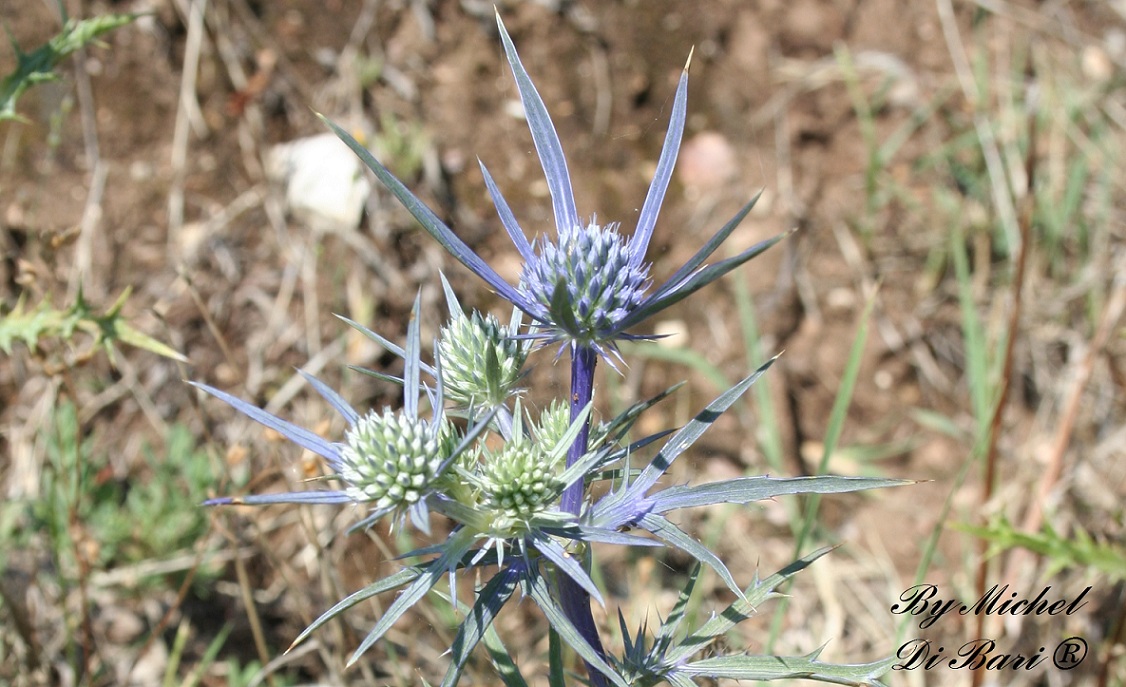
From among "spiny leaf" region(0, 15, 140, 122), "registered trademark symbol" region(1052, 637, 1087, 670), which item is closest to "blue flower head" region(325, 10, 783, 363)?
"spiny leaf" region(0, 15, 140, 122)

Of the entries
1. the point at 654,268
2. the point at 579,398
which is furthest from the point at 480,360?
the point at 654,268

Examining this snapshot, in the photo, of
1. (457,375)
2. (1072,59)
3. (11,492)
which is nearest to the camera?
(457,375)

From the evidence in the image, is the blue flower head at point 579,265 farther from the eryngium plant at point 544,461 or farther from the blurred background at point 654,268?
the blurred background at point 654,268

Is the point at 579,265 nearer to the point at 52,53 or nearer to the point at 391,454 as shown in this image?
the point at 391,454

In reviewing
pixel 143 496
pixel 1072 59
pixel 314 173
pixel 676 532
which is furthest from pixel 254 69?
pixel 1072 59

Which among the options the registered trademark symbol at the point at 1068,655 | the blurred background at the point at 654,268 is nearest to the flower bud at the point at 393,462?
the blurred background at the point at 654,268

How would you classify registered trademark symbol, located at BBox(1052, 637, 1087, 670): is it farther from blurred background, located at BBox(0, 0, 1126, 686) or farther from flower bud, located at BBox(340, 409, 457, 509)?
flower bud, located at BBox(340, 409, 457, 509)

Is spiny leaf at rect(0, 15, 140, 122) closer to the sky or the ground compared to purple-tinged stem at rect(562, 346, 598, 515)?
closer to the sky

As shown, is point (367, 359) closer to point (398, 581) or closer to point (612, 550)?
point (612, 550)
